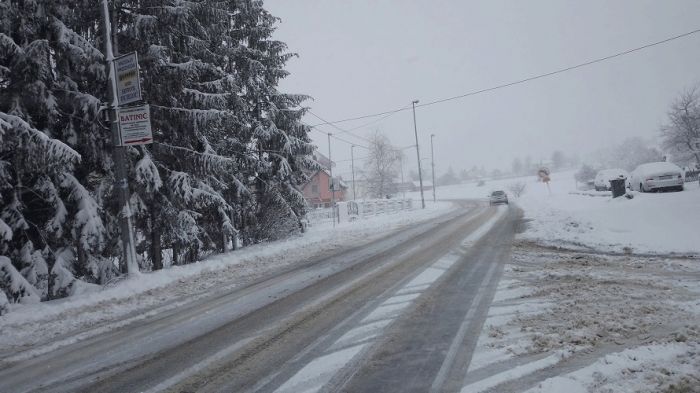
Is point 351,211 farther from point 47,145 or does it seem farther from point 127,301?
point 47,145

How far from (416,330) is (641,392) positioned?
87.1 inches

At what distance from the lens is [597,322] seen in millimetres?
4406

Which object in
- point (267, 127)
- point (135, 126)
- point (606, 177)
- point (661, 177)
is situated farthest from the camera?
point (606, 177)

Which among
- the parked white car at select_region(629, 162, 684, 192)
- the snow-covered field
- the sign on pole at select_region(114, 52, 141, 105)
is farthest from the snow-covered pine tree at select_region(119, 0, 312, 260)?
the parked white car at select_region(629, 162, 684, 192)

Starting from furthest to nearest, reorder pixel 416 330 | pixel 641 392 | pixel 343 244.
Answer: pixel 343 244
pixel 416 330
pixel 641 392

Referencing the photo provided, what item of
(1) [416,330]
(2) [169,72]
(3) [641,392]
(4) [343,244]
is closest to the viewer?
(3) [641,392]

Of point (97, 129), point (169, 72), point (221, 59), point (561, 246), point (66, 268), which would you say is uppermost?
point (221, 59)

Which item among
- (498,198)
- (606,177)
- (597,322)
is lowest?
(597,322)

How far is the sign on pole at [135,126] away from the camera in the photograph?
8711 mm

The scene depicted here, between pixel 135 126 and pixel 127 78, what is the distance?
3.81 feet

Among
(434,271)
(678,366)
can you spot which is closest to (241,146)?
(434,271)

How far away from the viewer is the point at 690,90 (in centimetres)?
3738

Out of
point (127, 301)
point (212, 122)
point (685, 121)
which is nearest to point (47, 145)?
point (127, 301)

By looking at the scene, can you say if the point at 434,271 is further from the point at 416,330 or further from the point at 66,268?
the point at 66,268
